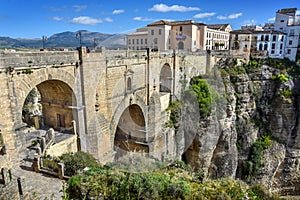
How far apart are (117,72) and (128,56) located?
165 centimetres

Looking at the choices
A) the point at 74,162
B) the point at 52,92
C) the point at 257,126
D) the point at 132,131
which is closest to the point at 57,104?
the point at 52,92

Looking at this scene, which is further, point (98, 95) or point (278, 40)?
point (278, 40)

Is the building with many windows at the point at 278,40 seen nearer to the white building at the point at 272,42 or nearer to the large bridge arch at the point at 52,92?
the white building at the point at 272,42

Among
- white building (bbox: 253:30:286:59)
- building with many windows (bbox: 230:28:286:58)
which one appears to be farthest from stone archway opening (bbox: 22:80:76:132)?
white building (bbox: 253:30:286:59)

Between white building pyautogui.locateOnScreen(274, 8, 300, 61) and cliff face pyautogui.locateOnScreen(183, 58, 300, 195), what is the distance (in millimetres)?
7283

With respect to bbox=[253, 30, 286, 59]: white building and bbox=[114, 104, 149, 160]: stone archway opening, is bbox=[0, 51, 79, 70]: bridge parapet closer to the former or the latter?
bbox=[114, 104, 149, 160]: stone archway opening

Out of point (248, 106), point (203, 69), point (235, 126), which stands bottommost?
point (235, 126)

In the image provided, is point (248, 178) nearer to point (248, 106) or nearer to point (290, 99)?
point (248, 106)

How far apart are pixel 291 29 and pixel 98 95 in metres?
38.0

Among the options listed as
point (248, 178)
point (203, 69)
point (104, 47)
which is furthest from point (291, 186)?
point (104, 47)

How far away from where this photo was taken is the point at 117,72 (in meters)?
14.5

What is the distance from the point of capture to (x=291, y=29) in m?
37.6

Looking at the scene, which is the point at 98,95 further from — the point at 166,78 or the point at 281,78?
the point at 281,78

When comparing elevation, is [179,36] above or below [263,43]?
above
